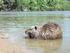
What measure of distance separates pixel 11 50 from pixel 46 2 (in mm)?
30339

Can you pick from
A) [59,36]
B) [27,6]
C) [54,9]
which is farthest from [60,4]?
[59,36]

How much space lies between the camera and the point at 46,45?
13352mm

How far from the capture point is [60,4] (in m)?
40.5

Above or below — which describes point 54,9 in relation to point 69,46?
below

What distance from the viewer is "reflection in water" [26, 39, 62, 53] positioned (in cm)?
1223

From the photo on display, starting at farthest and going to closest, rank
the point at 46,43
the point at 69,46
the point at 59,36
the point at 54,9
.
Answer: the point at 54,9 < the point at 59,36 < the point at 46,43 < the point at 69,46

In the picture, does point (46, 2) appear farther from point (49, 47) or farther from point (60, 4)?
point (49, 47)

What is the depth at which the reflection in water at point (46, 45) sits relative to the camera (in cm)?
1223

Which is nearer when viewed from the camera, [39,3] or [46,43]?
[46,43]

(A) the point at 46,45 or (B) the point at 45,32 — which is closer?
(A) the point at 46,45

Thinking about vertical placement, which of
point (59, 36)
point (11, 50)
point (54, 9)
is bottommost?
point (54, 9)

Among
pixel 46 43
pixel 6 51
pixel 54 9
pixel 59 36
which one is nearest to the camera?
pixel 6 51

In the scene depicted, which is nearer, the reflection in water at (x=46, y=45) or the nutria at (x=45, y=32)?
the reflection in water at (x=46, y=45)

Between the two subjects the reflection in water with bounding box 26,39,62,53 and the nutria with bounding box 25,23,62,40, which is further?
the nutria with bounding box 25,23,62,40
